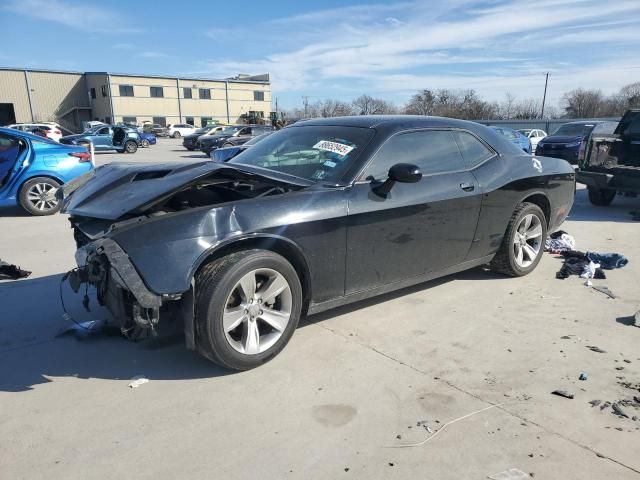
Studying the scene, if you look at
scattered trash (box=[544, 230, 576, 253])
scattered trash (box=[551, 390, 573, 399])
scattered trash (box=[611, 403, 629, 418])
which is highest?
scattered trash (box=[544, 230, 576, 253])

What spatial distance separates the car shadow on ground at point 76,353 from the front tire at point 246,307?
235mm

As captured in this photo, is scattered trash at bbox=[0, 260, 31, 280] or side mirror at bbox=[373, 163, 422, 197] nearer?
side mirror at bbox=[373, 163, 422, 197]

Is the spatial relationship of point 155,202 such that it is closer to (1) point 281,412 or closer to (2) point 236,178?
Result: (2) point 236,178

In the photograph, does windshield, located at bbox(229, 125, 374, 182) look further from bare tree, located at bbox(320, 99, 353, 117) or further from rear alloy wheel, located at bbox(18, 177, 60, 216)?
bare tree, located at bbox(320, 99, 353, 117)

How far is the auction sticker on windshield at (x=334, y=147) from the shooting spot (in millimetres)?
3795

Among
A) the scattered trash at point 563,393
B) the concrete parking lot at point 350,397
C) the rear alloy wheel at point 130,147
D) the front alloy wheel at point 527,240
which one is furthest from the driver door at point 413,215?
the rear alloy wheel at point 130,147

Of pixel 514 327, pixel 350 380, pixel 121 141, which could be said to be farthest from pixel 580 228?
pixel 121 141

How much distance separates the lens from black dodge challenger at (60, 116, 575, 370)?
112 inches

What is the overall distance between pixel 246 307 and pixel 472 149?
2723 mm

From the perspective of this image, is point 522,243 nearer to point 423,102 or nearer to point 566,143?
point 566,143

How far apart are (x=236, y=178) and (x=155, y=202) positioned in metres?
0.63

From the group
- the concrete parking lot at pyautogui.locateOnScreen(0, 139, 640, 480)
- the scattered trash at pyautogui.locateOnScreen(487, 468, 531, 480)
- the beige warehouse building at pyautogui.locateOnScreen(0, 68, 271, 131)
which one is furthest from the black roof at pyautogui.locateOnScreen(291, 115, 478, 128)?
A: the beige warehouse building at pyautogui.locateOnScreen(0, 68, 271, 131)

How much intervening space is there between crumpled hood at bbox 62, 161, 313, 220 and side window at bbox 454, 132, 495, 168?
5.65 feet

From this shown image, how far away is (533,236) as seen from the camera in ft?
16.8
